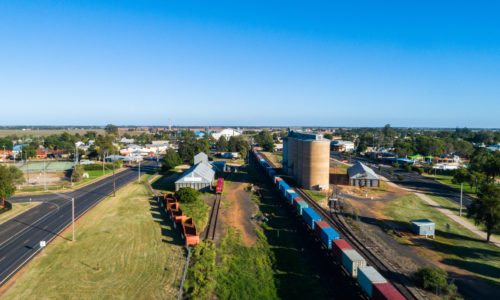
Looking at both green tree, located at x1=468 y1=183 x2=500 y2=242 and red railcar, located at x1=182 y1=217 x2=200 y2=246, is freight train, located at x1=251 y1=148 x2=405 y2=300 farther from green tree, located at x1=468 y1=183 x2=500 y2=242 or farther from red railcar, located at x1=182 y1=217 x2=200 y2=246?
green tree, located at x1=468 y1=183 x2=500 y2=242

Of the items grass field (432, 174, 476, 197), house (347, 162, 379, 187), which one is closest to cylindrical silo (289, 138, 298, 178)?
house (347, 162, 379, 187)

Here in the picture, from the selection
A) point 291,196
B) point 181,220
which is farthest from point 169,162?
point 181,220

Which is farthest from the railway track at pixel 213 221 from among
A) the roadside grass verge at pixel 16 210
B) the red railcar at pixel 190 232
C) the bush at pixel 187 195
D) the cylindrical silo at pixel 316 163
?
the roadside grass verge at pixel 16 210

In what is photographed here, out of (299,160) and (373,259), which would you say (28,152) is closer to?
(299,160)

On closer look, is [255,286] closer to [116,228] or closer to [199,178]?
[116,228]

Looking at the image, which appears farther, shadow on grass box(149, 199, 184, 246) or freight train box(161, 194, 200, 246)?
shadow on grass box(149, 199, 184, 246)

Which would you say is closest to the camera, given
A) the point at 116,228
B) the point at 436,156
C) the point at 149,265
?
the point at 149,265

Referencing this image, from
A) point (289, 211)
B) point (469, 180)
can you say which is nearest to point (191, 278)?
point (289, 211)
